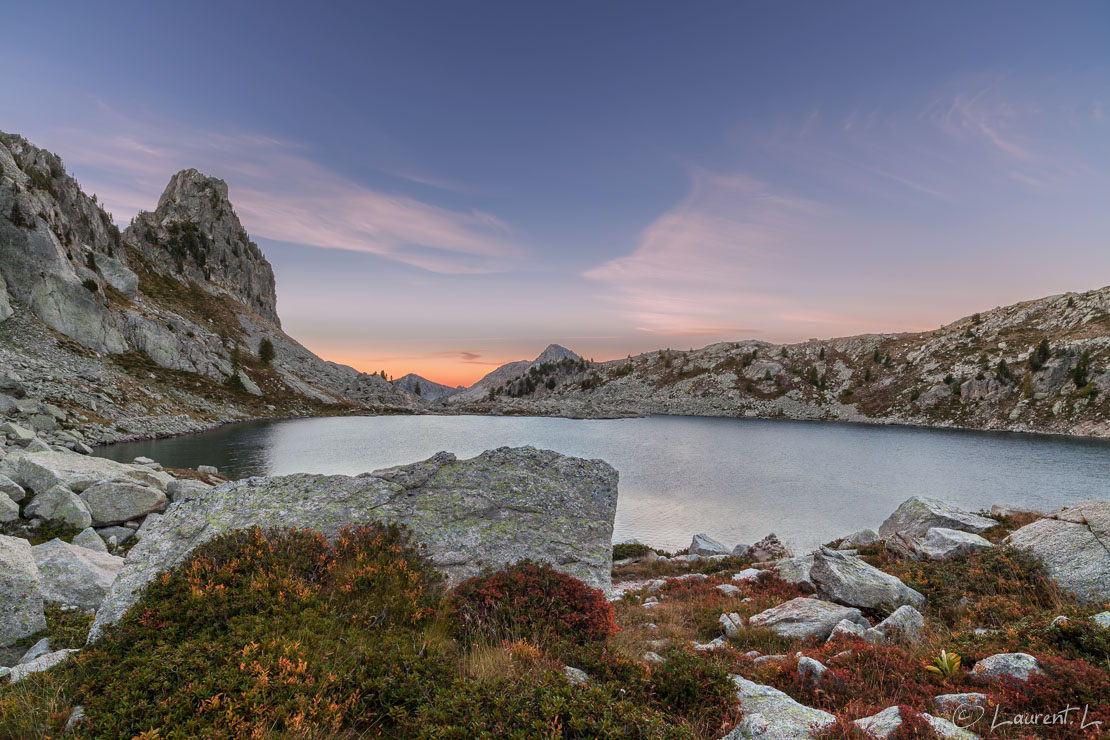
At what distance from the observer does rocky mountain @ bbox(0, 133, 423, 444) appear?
2389 inches

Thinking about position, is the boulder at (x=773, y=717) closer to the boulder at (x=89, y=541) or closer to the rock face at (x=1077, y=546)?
the rock face at (x=1077, y=546)

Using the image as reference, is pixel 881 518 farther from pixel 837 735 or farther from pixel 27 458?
pixel 27 458

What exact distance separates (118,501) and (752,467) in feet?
190

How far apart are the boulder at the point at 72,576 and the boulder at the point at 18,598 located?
0.76 m

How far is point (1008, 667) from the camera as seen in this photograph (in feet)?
22.6

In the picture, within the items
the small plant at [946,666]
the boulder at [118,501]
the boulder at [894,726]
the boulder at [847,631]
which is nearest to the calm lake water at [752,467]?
the boulder at [847,631]

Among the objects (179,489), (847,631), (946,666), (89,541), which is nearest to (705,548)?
(847,631)

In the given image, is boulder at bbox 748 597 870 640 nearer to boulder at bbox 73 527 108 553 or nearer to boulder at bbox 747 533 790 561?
boulder at bbox 747 533 790 561

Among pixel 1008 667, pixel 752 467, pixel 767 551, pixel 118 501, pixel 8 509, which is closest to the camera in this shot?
pixel 1008 667

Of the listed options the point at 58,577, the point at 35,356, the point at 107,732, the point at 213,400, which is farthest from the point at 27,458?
the point at 213,400

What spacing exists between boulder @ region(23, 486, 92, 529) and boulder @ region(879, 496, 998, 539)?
33.0m

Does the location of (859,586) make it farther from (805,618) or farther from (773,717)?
(773,717)

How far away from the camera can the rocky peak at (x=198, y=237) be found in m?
156

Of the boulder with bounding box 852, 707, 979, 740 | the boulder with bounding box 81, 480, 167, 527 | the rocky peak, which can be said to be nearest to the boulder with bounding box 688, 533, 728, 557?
the boulder with bounding box 852, 707, 979, 740
